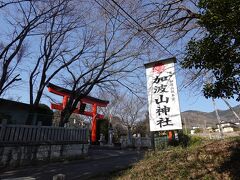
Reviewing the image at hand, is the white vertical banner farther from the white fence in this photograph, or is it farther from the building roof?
the building roof

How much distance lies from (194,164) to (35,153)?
7.97 m

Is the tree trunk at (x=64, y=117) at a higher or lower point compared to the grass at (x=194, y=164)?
higher

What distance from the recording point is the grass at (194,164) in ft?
23.7

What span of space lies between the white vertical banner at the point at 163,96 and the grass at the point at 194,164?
124 centimetres

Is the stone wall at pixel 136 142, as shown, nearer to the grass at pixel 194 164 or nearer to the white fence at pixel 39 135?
the white fence at pixel 39 135

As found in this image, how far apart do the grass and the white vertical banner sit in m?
1.24

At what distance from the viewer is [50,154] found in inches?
521

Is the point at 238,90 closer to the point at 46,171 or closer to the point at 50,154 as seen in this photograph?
the point at 46,171

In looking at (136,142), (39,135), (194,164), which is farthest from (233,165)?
(136,142)

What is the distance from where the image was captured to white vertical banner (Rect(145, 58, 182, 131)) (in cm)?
1046

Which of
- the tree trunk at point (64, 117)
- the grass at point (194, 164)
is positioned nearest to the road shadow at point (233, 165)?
the grass at point (194, 164)

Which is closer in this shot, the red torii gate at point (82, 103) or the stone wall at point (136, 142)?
the red torii gate at point (82, 103)

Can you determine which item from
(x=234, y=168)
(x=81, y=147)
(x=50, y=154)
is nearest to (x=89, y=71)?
(x=81, y=147)

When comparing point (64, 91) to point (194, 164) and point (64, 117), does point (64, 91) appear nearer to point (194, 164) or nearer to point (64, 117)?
point (64, 117)
